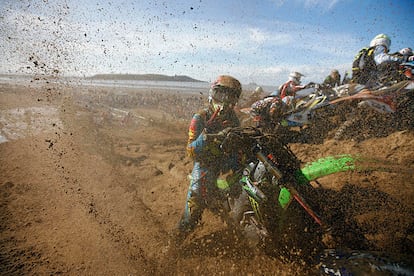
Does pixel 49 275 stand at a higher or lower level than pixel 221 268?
lower

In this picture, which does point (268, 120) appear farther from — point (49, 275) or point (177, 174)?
point (49, 275)

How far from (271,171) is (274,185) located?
309mm

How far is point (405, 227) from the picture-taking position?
8.18 ft

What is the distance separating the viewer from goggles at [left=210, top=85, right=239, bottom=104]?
10.7ft

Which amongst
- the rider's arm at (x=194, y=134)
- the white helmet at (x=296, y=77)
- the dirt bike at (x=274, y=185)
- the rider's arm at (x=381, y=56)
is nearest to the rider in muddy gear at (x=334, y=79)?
the white helmet at (x=296, y=77)

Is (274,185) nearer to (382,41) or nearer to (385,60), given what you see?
(385,60)

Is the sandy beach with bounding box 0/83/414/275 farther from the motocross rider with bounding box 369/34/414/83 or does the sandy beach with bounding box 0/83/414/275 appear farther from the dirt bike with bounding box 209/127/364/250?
the motocross rider with bounding box 369/34/414/83

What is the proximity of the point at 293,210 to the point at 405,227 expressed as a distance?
1250 mm

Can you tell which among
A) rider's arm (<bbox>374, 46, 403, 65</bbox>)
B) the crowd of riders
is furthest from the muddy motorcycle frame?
rider's arm (<bbox>374, 46, 403, 65</bbox>)

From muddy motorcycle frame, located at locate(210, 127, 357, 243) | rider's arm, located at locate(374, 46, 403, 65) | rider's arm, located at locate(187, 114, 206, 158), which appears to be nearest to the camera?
muddy motorcycle frame, located at locate(210, 127, 357, 243)

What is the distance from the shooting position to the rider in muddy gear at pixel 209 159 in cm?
321

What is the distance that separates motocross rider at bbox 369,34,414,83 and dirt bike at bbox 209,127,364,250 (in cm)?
477

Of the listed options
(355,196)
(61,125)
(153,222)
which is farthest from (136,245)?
(61,125)

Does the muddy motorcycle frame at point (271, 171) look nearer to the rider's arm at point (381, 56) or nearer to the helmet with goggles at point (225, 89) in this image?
the helmet with goggles at point (225, 89)
